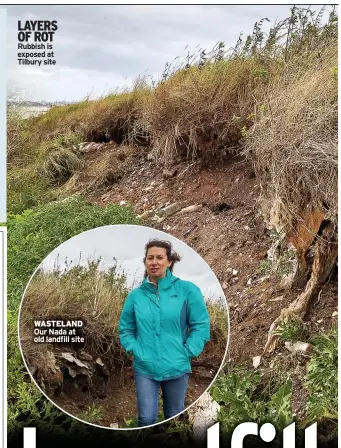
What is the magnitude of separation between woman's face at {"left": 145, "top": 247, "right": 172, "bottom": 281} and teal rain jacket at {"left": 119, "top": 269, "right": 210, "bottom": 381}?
33mm

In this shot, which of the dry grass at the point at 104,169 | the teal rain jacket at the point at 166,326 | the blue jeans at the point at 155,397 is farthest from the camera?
the dry grass at the point at 104,169

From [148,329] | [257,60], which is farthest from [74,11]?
[148,329]

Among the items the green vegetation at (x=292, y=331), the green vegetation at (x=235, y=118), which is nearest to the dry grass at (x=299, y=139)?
the green vegetation at (x=235, y=118)

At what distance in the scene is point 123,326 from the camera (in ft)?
17.5

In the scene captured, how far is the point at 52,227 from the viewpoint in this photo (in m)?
5.61

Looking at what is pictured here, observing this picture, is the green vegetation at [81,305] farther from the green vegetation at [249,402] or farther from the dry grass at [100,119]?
the dry grass at [100,119]

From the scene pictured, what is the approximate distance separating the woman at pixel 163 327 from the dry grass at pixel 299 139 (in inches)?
29.8

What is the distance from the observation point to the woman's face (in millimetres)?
5285

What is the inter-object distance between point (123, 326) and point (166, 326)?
266 millimetres

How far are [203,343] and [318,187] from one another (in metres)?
1.11

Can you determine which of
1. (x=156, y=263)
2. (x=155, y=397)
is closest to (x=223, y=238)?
(x=156, y=263)

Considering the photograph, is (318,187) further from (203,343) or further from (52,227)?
(52,227)

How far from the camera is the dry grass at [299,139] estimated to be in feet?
17.6

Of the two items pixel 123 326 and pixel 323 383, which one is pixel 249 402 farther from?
pixel 123 326
